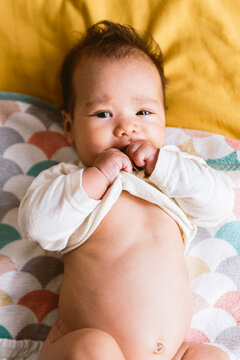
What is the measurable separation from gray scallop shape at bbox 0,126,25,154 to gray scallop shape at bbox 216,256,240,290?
84 centimetres

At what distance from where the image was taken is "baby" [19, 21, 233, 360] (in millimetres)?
1049

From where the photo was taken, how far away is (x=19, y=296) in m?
1.25

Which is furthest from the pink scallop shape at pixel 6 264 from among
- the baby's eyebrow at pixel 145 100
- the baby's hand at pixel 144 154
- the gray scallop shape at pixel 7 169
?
the baby's eyebrow at pixel 145 100

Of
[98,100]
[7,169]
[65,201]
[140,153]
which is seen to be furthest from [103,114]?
[7,169]

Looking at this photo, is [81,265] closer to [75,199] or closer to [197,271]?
[75,199]

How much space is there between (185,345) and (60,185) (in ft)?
1.88

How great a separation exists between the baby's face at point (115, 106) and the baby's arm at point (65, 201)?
0.08 meters

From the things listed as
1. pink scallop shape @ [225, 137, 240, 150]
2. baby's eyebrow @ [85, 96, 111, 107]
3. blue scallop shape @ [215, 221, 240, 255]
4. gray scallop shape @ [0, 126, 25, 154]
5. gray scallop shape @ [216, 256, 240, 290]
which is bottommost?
gray scallop shape @ [216, 256, 240, 290]

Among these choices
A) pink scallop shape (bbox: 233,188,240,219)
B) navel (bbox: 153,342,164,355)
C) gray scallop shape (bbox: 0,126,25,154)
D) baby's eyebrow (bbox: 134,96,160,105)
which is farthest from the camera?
gray scallop shape (bbox: 0,126,25,154)

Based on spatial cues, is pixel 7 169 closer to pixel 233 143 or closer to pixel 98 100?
pixel 98 100

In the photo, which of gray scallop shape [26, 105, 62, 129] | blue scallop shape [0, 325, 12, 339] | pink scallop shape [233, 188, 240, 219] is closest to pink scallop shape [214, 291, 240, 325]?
pink scallop shape [233, 188, 240, 219]

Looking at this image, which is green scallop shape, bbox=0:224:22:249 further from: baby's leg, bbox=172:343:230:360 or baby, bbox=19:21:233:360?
baby's leg, bbox=172:343:230:360

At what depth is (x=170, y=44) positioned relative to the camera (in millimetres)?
1521

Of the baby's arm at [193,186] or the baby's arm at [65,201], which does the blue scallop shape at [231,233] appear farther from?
the baby's arm at [65,201]
